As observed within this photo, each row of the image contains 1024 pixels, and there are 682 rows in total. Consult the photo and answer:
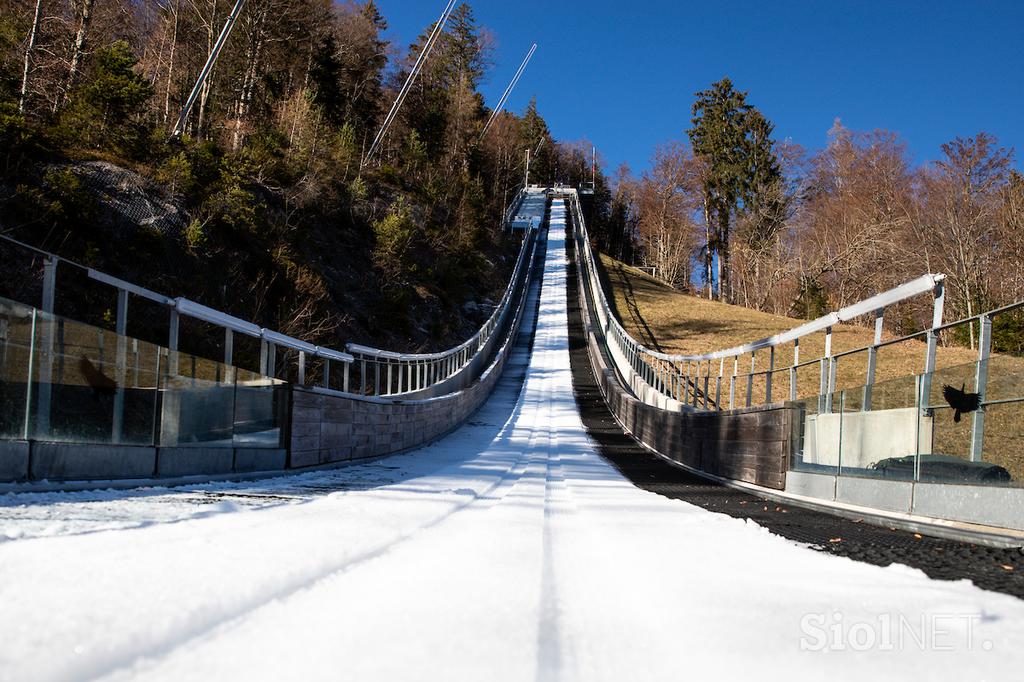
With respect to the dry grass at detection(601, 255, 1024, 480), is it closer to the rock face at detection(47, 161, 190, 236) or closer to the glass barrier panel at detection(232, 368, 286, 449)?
the glass barrier panel at detection(232, 368, 286, 449)

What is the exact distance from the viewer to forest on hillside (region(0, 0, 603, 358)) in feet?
67.3

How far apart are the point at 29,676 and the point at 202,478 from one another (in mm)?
6720

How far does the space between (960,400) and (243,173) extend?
24859 millimetres

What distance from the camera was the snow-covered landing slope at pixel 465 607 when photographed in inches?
91.6

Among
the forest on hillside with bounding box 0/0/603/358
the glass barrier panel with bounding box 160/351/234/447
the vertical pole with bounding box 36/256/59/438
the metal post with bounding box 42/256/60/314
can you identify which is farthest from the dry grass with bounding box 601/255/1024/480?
the forest on hillside with bounding box 0/0/603/358

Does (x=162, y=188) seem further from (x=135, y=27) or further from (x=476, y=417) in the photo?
(x=135, y=27)

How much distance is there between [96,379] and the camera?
722 cm

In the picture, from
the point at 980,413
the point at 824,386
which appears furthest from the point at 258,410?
the point at 980,413

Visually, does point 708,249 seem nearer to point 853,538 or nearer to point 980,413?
point 980,413

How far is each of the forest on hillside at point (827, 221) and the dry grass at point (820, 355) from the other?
13.7 feet

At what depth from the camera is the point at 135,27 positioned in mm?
36594

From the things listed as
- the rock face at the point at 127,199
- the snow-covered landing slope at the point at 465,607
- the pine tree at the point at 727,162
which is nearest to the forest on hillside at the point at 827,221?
the pine tree at the point at 727,162

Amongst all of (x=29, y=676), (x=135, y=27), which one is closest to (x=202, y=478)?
(x=29, y=676)

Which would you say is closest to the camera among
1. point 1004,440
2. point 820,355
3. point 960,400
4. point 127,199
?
point 1004,440
